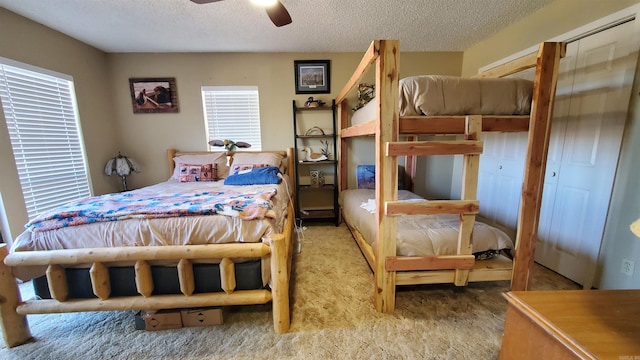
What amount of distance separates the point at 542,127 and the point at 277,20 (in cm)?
206

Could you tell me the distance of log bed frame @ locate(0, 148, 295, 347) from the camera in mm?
1297

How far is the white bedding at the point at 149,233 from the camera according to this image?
1361mm

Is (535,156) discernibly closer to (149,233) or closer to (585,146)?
(585,146)

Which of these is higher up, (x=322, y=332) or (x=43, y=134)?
(x=43, y=134)

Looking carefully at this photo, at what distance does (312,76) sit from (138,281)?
115 inches

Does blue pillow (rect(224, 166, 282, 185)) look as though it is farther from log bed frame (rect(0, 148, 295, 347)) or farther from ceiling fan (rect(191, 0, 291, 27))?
ceiling fan (rect(191, 0, 291, 27))

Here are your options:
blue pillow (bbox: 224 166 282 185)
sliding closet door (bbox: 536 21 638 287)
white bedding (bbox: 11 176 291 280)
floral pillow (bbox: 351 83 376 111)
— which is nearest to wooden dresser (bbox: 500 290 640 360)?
white bedding (bbox: 11 176 291 280)

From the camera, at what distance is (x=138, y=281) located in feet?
4.44

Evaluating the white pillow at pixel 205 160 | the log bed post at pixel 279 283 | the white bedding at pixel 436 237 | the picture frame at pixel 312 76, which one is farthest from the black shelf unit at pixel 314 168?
the log bed post at pixel 279 283

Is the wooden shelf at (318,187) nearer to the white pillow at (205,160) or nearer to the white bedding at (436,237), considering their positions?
the white pillow at (205,160)

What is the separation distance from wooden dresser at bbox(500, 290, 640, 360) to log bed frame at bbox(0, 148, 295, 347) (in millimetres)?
1089

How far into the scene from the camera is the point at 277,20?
6.07 feet

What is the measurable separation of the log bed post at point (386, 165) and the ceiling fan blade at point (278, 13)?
0.89 m

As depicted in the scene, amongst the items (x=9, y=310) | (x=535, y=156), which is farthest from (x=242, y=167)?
(x=535, y=156)
